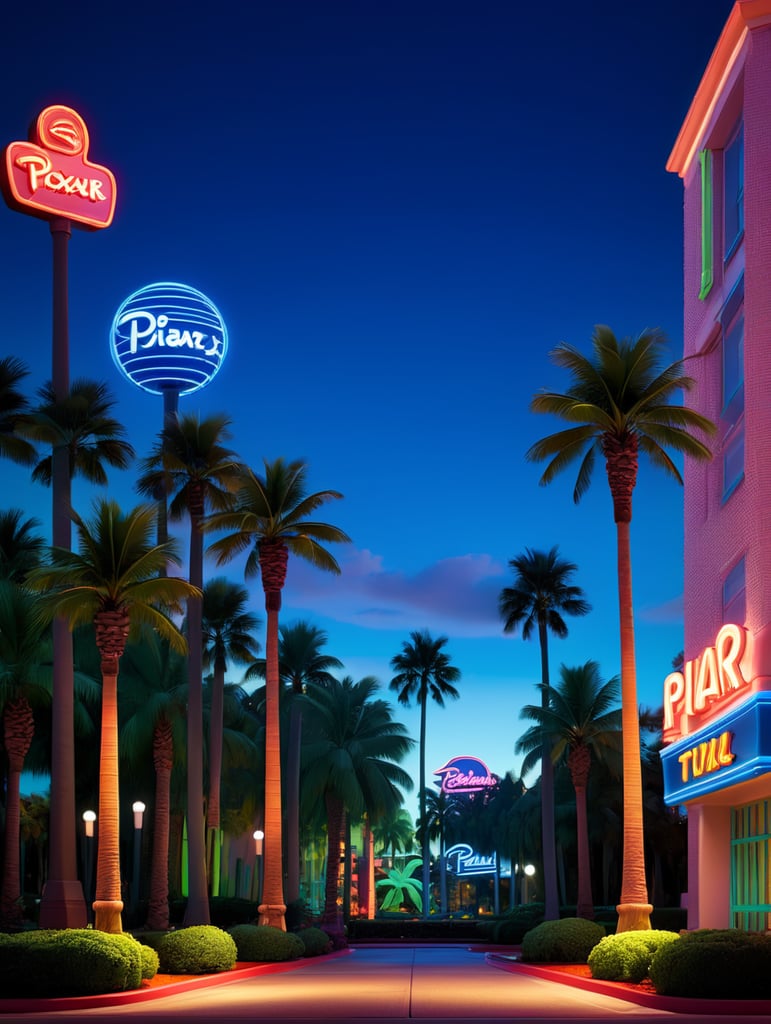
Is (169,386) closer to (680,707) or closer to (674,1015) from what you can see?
(680,707)

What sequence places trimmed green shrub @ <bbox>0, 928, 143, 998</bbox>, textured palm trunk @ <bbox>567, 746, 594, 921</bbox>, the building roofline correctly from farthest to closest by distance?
textured palm trunk @ <bbox>567, 746, 594, 921</bbox> → the building roofline → trimmed green shrub @ <bbox>0, 928, 143, 998</bbox>

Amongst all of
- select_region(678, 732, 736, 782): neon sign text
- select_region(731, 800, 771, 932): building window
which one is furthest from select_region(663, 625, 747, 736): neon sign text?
select_region(731, 800, 771, 932): building window

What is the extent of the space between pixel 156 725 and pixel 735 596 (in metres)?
25.6

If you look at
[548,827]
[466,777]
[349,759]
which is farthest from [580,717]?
[466,777]

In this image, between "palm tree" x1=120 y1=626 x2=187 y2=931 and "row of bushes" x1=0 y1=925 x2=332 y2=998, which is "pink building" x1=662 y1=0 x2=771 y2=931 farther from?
"palm tree" x1=120 y1=626 x2=187 y2=931

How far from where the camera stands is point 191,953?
31.9 m

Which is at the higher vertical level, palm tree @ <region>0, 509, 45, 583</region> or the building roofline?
the building roofline

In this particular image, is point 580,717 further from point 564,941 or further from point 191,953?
point 191,953

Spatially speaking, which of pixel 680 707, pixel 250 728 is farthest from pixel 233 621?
pixel 680 707

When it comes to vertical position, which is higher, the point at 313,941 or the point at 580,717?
the point at 580,717

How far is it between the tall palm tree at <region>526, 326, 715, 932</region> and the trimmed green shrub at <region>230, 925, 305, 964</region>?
1063 cm

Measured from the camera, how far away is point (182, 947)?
31953 millimetres

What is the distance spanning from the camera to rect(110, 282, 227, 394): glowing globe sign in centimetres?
5550

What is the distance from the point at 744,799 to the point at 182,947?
13599 millimetres
